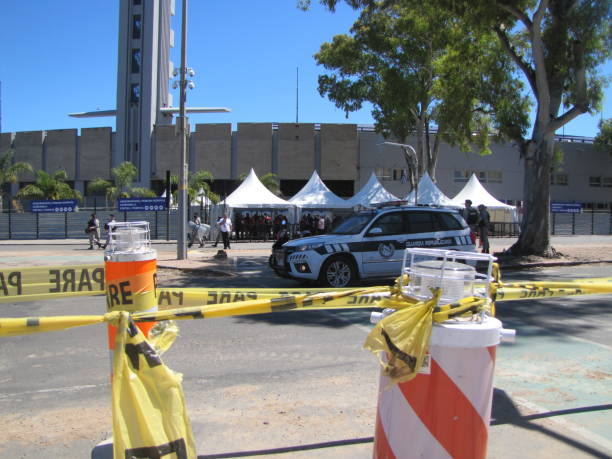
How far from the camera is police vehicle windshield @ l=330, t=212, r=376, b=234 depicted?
1075 cm

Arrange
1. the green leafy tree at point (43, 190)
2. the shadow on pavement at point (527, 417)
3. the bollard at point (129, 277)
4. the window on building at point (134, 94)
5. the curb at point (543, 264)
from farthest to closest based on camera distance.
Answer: the window on building at point (134, 94), the green leafy tree at point (43, 190), the curb at point (543, 264), the shadow on pavement at point (527, 417), the bollard at point (129, 277)

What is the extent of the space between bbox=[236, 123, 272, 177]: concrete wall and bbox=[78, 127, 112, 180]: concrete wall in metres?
13.7

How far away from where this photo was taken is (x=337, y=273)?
10398 mm

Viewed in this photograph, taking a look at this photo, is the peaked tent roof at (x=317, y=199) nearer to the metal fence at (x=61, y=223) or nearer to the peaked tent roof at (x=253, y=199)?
the peaked tent roof at (x=253, y=199)

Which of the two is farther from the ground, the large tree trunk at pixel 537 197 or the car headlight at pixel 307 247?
the large tree trunk at pixel 537 197

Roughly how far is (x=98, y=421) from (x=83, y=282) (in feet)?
3.67

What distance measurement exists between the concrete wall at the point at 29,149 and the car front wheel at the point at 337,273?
167 feet

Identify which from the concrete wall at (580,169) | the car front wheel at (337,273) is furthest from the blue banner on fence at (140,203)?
the concrete wall at (580,169)

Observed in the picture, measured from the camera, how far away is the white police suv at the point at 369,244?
10.3m

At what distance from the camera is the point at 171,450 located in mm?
2410

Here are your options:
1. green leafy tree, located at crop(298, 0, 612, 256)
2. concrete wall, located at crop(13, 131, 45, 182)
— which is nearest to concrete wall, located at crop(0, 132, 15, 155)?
concrete wall, located at crop(13, 131, 45, 182)

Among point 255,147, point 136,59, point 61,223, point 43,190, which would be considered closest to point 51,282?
point 61,223

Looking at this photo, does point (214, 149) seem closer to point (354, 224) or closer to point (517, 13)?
point (517, 13)

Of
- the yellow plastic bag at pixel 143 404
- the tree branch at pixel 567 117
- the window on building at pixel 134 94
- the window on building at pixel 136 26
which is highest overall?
the window on building at pixel 136 26
